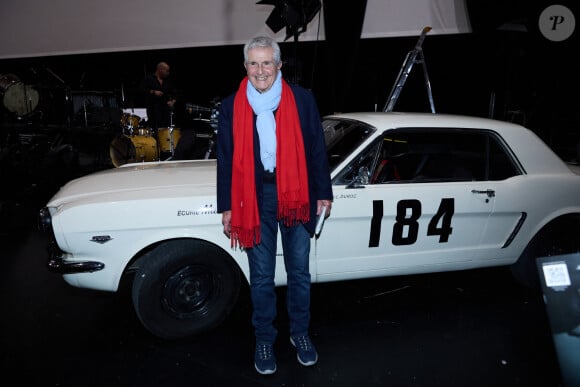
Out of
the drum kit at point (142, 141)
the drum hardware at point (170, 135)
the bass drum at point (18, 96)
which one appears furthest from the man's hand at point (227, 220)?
the bass drum at point (18, 96)

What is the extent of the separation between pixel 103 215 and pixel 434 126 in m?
2.36

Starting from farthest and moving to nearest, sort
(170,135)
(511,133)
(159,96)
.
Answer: (170,135)
(159,96)
(511,133)

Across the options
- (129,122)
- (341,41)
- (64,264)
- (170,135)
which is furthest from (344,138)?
(129,122)

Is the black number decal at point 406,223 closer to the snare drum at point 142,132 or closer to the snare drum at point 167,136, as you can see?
the snare drum at point 167,136

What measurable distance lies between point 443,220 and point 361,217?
664 millimetres

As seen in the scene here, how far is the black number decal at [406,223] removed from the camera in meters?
2.77

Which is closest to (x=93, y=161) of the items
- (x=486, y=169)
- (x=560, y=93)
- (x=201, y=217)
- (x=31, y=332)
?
(x=31, y=332)

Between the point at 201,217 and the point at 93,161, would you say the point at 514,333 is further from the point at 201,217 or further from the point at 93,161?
the point at 93,161

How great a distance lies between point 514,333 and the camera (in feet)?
9.25

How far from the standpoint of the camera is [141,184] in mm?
2652

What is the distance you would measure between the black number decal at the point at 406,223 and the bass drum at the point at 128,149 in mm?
6139

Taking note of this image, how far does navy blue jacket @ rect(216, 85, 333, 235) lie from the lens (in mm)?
2098

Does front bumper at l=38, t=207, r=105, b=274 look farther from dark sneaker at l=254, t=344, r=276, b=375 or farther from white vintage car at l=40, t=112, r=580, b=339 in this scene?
dark sneaker at l=254, t=344, r=276, b=375

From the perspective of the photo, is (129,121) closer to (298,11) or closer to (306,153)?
(298,11)
